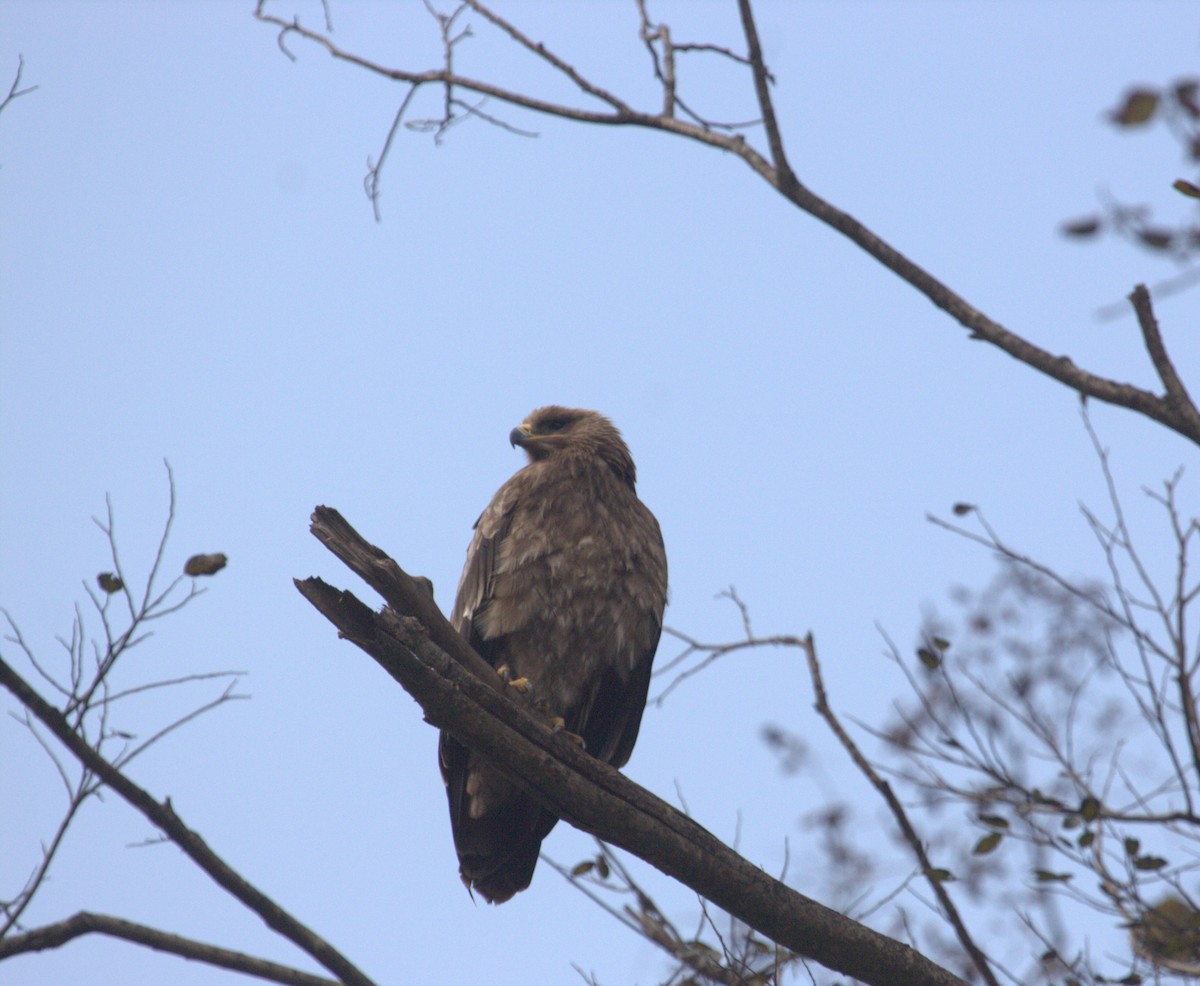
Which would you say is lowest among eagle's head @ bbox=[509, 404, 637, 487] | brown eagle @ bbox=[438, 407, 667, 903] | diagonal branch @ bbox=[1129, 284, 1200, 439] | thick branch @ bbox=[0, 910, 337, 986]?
thick branch @ bbox=[0, 910, 337, 986]

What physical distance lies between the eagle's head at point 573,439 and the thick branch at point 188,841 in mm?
2842

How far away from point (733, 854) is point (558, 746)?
25.0 inches

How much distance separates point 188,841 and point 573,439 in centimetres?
328

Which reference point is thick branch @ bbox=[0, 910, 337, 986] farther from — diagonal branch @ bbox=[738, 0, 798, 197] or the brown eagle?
diagonal branch @ bbox=[738, 0, 798, 197]

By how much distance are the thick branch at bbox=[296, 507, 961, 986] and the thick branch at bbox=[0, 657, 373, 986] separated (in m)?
0.80

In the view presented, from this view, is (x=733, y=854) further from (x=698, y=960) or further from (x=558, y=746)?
(x=698, y=960)

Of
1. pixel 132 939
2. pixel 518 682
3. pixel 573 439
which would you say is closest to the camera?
pixel 132 939

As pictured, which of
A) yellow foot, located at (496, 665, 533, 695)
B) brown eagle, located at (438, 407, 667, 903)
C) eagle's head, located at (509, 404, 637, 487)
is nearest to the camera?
yellow foot, located at (496, 665, 533, 695)

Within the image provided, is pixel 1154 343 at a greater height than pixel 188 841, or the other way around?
pixel 1154 343

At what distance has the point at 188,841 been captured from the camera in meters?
3.70

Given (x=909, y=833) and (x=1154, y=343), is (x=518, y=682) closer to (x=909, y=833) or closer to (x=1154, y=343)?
(x=909, y=833)

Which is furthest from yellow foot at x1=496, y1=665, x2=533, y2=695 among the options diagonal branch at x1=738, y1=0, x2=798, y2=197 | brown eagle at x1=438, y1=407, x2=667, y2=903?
diagonal branch at x1=738, y1=0, x2=798, y2=197

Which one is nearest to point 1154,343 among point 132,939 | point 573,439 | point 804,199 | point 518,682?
point 804,199

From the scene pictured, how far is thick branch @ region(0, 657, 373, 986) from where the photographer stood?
3.56 m
